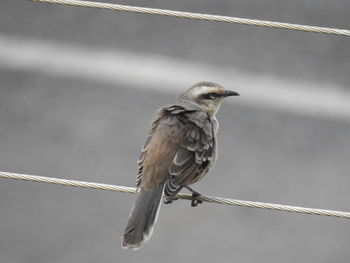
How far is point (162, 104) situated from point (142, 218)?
8524 millimetres

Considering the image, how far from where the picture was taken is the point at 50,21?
62.3ft

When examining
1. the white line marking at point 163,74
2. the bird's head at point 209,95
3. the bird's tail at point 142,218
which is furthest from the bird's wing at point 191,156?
the white line marking at point 163,74

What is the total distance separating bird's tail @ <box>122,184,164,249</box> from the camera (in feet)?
26.2

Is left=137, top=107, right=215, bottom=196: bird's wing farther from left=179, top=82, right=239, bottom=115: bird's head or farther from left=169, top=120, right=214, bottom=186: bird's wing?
left=179, top=82, right=239, bottom=115: bird's head

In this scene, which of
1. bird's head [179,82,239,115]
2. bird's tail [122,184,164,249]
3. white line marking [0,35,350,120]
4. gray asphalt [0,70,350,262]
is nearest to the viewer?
bird's tail [122,184,164,249]

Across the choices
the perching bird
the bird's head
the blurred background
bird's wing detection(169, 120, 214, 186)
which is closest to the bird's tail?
the perching bird

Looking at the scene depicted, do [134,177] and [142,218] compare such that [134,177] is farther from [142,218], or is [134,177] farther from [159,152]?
[142,218]

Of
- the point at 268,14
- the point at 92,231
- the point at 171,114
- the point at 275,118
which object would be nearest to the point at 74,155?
the point at 92,231

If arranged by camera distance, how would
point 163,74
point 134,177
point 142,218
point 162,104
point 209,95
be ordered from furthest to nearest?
point 163,74
point 162,104
point 134,177
point 209,95
point 142,218

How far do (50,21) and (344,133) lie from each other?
5.86 m

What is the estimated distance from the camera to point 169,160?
8641 millimetres

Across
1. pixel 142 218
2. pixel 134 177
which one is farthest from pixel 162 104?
pixel 142 218

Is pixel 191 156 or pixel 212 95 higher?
pixel 212 95

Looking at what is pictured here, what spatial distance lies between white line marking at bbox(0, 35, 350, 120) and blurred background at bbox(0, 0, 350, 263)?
24mm
